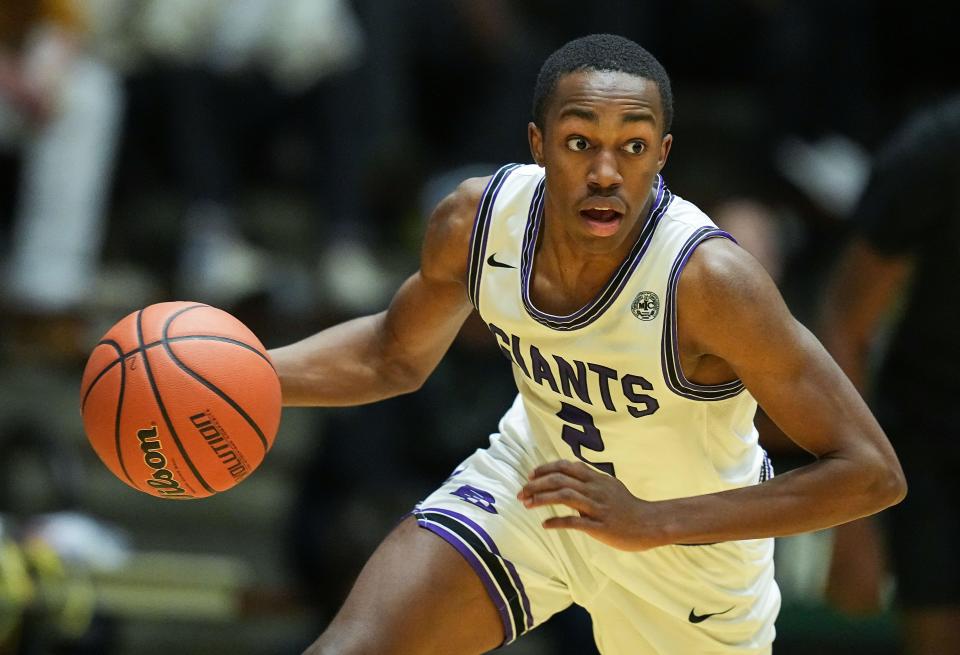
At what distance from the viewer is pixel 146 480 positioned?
155 inches

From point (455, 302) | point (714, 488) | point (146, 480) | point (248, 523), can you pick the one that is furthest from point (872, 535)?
point (248, 523)

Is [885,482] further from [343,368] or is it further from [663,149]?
[343,368]

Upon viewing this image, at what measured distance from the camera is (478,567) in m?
4.04

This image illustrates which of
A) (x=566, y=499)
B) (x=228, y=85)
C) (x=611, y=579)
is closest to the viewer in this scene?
(x=566, y=499)

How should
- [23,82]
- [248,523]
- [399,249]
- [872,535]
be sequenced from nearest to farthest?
A: 1. [872,535]
2. [23,82]
3. [248,523]
4. [399,249]

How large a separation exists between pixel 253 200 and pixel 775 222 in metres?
3.19

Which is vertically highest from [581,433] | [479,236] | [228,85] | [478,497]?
[228,85]

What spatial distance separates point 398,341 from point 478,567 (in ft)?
2.48

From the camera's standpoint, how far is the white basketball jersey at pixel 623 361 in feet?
12.5

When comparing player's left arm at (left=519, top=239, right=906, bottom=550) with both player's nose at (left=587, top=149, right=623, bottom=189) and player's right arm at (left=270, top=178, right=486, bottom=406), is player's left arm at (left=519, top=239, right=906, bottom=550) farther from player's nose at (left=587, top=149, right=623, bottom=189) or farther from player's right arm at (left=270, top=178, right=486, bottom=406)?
player's right arm at (left=270, top=178, right=486, bottom=406)

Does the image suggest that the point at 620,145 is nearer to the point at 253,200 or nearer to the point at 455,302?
the point at 455,302

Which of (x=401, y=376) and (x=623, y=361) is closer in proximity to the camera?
(x=623, y=361)

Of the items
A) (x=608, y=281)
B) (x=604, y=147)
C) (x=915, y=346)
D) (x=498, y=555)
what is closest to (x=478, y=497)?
(x=498, y=555)

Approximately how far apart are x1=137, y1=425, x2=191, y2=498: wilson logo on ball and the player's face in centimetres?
123
